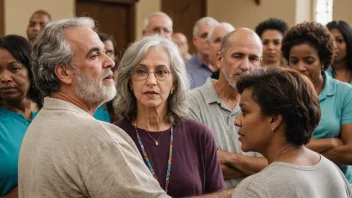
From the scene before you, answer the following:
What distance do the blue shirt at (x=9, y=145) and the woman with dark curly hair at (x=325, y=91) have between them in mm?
1528

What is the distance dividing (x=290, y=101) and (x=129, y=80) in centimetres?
101

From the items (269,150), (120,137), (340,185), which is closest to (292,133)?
(269,150)

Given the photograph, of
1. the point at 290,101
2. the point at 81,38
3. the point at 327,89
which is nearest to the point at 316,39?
the point at 327,89

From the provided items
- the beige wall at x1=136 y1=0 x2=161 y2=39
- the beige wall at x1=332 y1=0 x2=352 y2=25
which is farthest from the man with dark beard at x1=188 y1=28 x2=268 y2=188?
the beige wall at x1=136 y1=0 x2=161 y2=39

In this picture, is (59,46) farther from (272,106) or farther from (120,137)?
(272,106)

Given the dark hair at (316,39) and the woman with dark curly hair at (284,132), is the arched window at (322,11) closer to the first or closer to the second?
the dark hair at (316,39)

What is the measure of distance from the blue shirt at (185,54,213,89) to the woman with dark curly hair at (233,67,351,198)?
9.94 ft

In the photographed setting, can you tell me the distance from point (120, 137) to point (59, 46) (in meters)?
0.44

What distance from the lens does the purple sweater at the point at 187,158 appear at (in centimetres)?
245

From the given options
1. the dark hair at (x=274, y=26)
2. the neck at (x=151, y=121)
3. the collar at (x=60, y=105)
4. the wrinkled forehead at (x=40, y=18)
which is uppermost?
the wrinkled forehead at (x=40, y=18)

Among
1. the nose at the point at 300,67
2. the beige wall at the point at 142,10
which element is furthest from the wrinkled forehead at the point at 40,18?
the nose at the point at 300,67

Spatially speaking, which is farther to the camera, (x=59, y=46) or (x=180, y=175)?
(x=180, y=175)

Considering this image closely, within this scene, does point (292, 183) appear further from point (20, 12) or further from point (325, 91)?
point (20, 12)

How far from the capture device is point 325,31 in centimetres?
331
